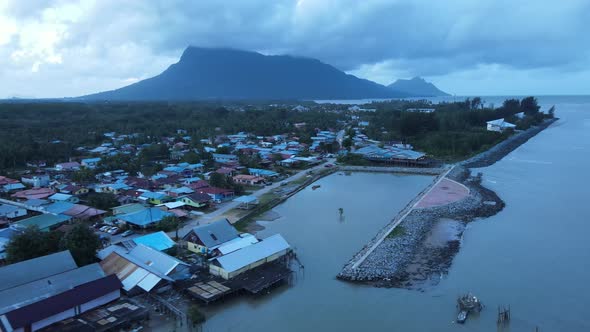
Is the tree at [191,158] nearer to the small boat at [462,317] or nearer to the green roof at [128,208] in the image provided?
the green roof at [128,208]

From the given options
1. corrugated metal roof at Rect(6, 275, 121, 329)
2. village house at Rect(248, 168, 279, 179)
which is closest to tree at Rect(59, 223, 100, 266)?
corrugated metal roof at Rect(6, 275, 121, 329)

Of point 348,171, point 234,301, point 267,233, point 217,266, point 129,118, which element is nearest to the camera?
point 234,301

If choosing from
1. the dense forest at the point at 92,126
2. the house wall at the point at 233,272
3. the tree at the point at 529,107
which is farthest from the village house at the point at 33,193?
the tree at the point at 529,107

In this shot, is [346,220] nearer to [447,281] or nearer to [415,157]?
[447,281]

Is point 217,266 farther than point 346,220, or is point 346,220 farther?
point 346,220

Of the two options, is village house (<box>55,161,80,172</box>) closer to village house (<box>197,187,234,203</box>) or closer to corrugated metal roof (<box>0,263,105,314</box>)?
village house (<box>197,187,234,203</box>)

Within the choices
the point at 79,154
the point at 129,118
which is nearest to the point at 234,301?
the point at 79,154

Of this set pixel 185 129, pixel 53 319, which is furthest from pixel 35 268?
pixel 185 129
